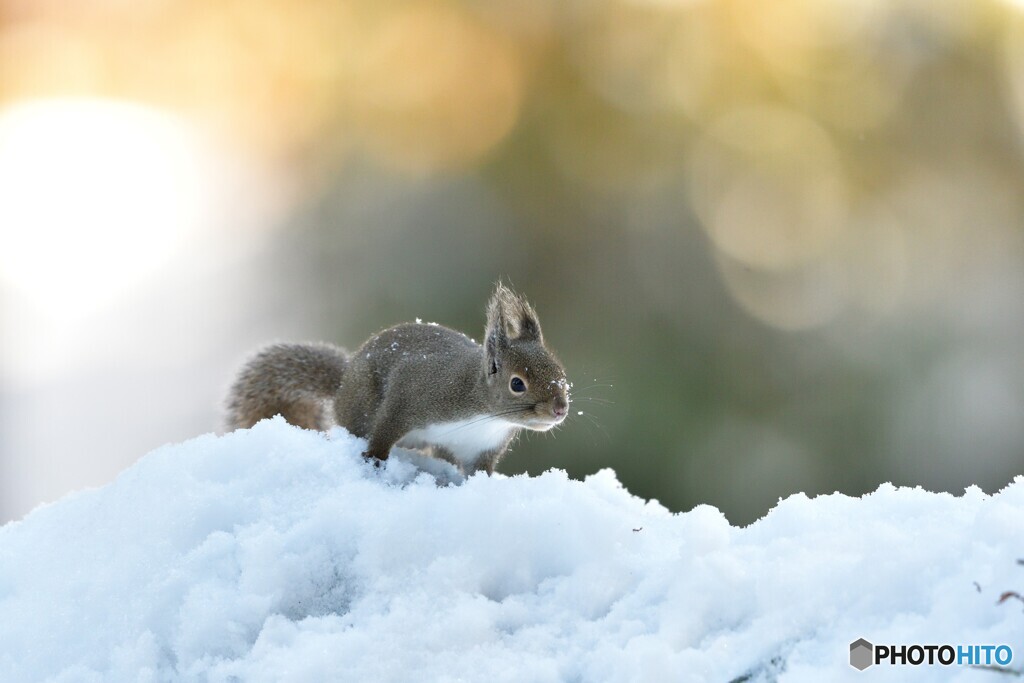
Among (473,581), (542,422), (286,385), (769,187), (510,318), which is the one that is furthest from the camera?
(769,187)

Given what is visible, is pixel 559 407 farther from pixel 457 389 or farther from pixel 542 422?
pixel 457 389

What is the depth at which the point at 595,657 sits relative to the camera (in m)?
1.27

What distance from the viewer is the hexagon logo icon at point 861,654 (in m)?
1.13

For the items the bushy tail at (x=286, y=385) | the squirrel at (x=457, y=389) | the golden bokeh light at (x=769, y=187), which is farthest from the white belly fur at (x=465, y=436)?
the golden bokeh light at (x=769, y=187)

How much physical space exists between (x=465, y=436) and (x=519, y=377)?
0.65 feet

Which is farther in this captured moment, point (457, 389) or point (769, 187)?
point (769, 187)

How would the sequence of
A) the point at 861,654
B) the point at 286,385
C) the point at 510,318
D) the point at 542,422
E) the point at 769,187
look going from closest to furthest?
1. the point at 861,654
2. the point at 542,422
3. the point at 510,318
4. the point at 286,385
5. the point at 769,187

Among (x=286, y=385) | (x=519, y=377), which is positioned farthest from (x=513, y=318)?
(x=286, y=385)

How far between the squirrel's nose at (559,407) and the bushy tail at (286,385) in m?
0.72

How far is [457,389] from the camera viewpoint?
7.98 ft

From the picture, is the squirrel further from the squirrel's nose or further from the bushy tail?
the bushy tail

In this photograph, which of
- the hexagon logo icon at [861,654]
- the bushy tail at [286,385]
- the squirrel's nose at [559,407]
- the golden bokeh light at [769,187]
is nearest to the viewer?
the hexagon logo icon at [861,654]

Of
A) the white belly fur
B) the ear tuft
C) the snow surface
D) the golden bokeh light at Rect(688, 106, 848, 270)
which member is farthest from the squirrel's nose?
the golden bokeh light at Rect(688, 106, 848, 270)

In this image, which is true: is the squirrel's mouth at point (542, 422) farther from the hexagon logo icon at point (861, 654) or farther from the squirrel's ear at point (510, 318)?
the hexagon logo icon at point (861, 654)
